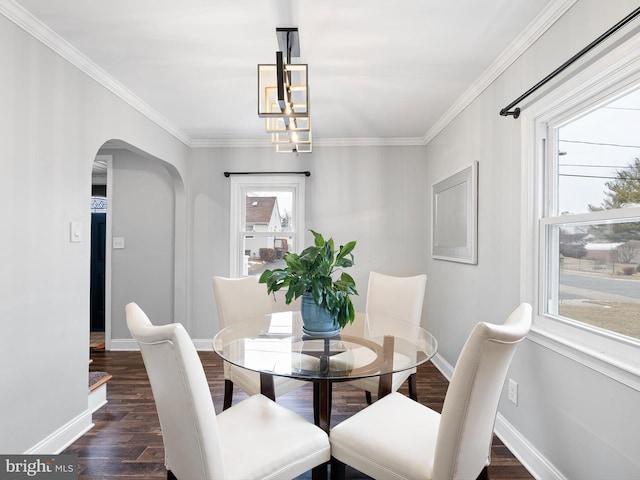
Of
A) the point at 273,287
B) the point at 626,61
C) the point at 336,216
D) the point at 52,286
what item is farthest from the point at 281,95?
the point at 336,216

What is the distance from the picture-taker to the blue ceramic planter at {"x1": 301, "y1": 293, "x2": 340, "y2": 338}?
6.28ft

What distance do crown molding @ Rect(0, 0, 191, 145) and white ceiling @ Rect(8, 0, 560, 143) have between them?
3 cm

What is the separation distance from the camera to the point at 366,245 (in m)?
4.11

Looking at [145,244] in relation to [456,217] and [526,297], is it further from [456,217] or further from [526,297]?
[526,297]

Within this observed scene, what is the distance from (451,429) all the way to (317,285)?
2.87 ft

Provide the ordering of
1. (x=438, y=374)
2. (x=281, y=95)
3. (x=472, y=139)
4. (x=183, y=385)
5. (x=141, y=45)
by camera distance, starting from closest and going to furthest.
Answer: (x=183, y=385)
(x=281, y=95)
(x=141, y=45)
(x=472, y=139)
(x=438, y=374)

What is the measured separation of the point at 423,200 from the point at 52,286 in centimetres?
347

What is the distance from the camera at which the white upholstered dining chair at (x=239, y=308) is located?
2.10m

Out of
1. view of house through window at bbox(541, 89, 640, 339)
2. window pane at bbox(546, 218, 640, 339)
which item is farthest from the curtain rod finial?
window pane at bbox(546, 218, 640, 339)

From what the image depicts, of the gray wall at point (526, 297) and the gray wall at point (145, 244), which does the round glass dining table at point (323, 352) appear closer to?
the gray wall at point (526, 297)

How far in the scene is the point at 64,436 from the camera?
7.12 ft

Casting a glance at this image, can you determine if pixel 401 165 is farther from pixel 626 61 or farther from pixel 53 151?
pixel 53 151

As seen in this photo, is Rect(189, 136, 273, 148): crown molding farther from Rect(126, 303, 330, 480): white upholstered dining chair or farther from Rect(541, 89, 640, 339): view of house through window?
Rect(126, 303, 330, 480): white upholstered dining chair

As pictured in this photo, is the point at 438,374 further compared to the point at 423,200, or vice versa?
the point at 423,200
